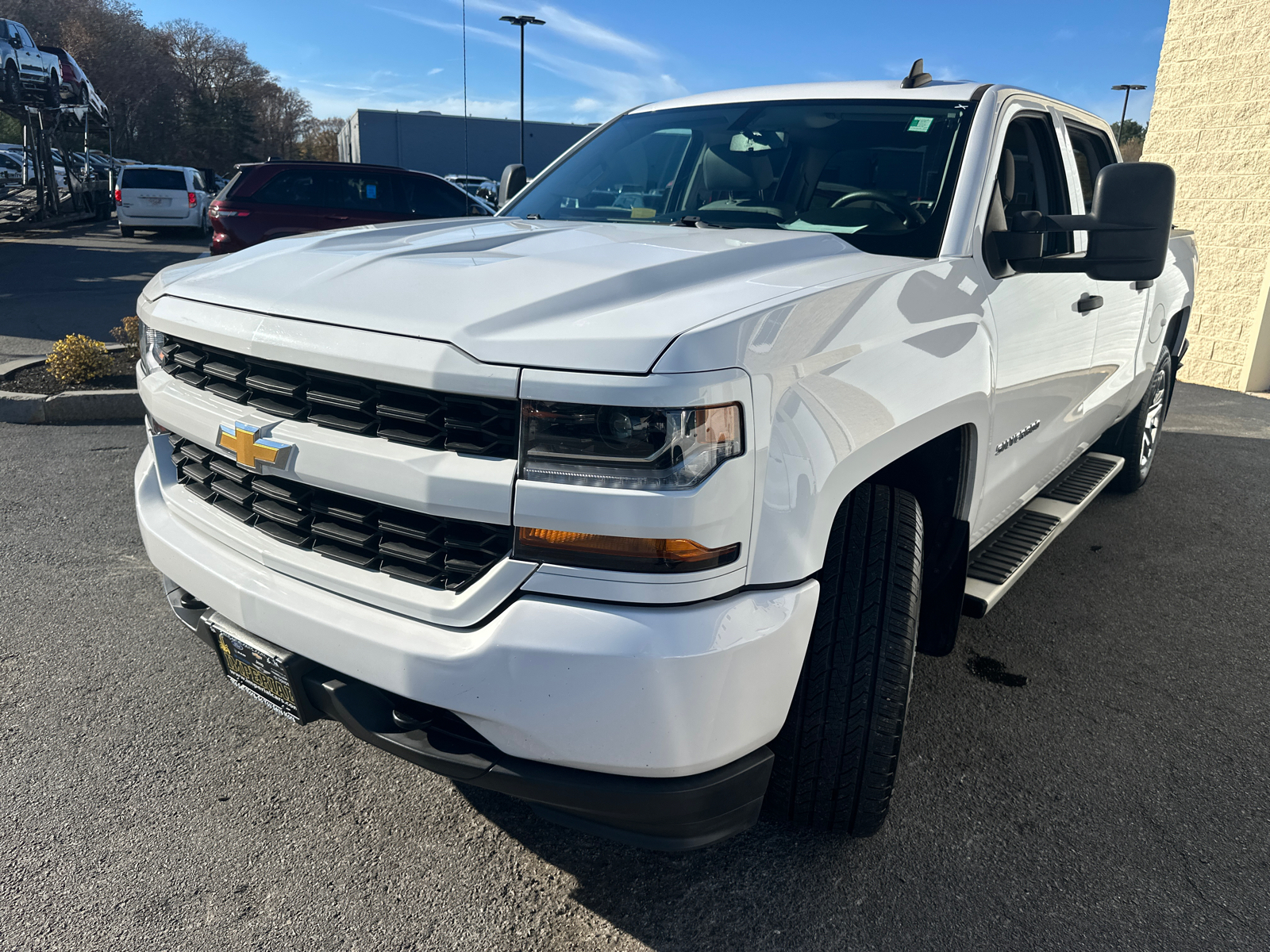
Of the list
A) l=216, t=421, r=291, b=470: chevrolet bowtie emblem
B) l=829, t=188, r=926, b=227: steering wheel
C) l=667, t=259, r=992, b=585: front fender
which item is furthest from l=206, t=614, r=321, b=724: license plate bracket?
l=829, t=188, r=926, b=227: steering wheel

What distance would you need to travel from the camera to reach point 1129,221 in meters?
2.39

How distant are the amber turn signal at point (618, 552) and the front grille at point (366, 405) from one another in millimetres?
167

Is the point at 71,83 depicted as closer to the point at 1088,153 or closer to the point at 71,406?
the point at 71,406

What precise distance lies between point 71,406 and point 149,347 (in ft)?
13.8

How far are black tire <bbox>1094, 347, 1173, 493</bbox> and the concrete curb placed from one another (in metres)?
5.83

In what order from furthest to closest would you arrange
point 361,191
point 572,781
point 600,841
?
point 361,191
point 600,841
point 572,781

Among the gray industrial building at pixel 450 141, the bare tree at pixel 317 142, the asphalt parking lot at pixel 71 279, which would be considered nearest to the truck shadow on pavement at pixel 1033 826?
the asphalt parking lot at pixel 71 279

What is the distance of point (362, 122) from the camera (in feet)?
170

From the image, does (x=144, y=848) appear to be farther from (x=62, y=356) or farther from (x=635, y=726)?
(x=62, y=356)

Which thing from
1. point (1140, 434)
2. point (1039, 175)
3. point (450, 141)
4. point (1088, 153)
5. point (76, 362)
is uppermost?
point (450, 141)

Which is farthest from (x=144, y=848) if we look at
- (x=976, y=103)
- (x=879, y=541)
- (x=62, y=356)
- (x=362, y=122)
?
(x=362, y=122)

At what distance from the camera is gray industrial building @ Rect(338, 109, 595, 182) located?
5294 centimetres

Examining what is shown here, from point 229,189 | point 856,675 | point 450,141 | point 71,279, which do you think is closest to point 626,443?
point 856,675

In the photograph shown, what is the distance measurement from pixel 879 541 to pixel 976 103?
1595 mm
